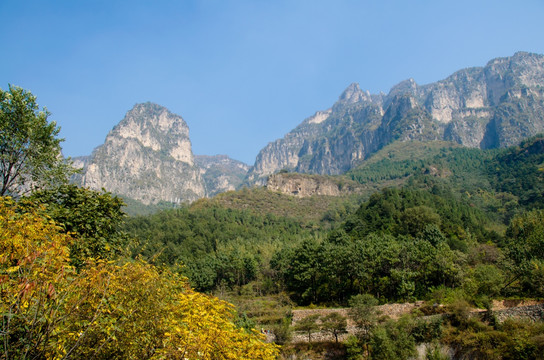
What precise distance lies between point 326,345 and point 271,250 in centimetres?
4195

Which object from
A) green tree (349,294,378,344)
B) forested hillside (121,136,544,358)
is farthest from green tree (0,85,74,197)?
green tree (349,294,378,344)

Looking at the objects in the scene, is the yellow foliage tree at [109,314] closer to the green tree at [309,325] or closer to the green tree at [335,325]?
the green tree at [335,325]

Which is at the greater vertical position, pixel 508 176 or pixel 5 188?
pixel 508 176

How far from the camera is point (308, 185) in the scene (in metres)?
163

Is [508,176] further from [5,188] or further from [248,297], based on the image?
[5,188]

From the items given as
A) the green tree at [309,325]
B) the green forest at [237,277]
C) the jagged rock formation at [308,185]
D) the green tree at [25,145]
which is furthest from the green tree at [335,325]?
the jagged rock formation at [308,185]

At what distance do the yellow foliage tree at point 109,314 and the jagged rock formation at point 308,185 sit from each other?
5848 inches

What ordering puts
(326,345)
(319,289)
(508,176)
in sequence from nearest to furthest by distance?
(326,345) < (319,289) < (508,176)

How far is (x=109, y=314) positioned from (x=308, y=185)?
15836 cm

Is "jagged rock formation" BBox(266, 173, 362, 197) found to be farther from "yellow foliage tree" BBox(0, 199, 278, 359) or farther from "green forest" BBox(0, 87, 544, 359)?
"yellow foliage tree" BBox(0, 199, 278, 359)

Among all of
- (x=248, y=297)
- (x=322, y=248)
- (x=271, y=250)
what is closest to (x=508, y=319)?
(x=322, y=248)

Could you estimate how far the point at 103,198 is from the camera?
→ 14.0 meters

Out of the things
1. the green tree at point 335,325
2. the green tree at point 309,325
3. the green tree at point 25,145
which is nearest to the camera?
the green tree at point 25,145

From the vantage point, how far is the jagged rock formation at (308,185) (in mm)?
157750
